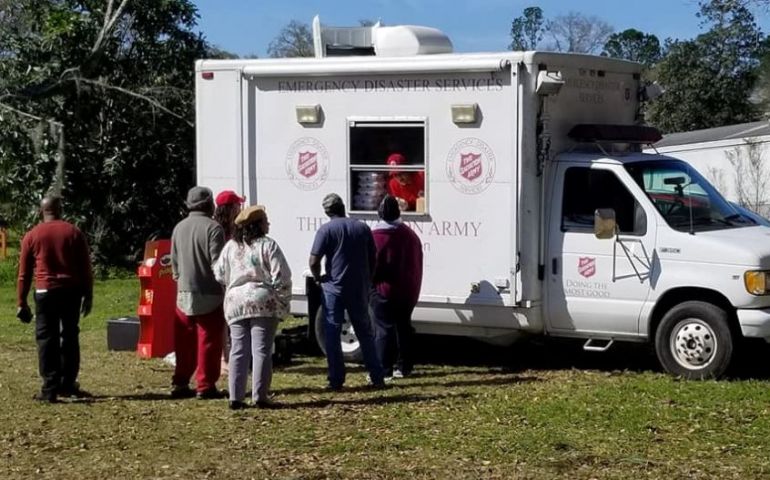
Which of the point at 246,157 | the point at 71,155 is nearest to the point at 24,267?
the point at 246,157

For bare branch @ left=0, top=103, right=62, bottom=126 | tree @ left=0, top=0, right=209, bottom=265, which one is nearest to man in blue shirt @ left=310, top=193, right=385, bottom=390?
bare branch @ left=0, top=103, right=62, bottom=126

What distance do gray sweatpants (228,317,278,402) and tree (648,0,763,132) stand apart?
2939 cm

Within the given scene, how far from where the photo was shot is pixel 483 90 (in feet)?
34.4

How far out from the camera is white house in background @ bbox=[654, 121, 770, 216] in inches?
1123

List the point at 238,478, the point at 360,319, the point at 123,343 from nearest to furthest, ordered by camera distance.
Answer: the point at 238,478
the point at 360,319
the point at 123,343

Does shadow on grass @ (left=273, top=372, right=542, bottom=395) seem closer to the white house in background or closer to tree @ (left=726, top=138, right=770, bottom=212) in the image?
the white house in background

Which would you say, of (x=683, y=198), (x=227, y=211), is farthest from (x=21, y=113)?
(x=683, y=198)

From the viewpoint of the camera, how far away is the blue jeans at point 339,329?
9.93 m

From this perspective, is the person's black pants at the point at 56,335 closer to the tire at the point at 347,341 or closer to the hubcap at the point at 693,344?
the tire at the point at 347,341

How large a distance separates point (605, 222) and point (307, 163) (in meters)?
2.88

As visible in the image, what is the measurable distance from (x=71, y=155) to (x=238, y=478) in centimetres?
1569

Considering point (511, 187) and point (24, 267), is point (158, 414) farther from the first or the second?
point (511, 187)

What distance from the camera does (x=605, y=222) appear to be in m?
10.1

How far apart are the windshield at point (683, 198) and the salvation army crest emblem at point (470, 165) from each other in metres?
1.21
